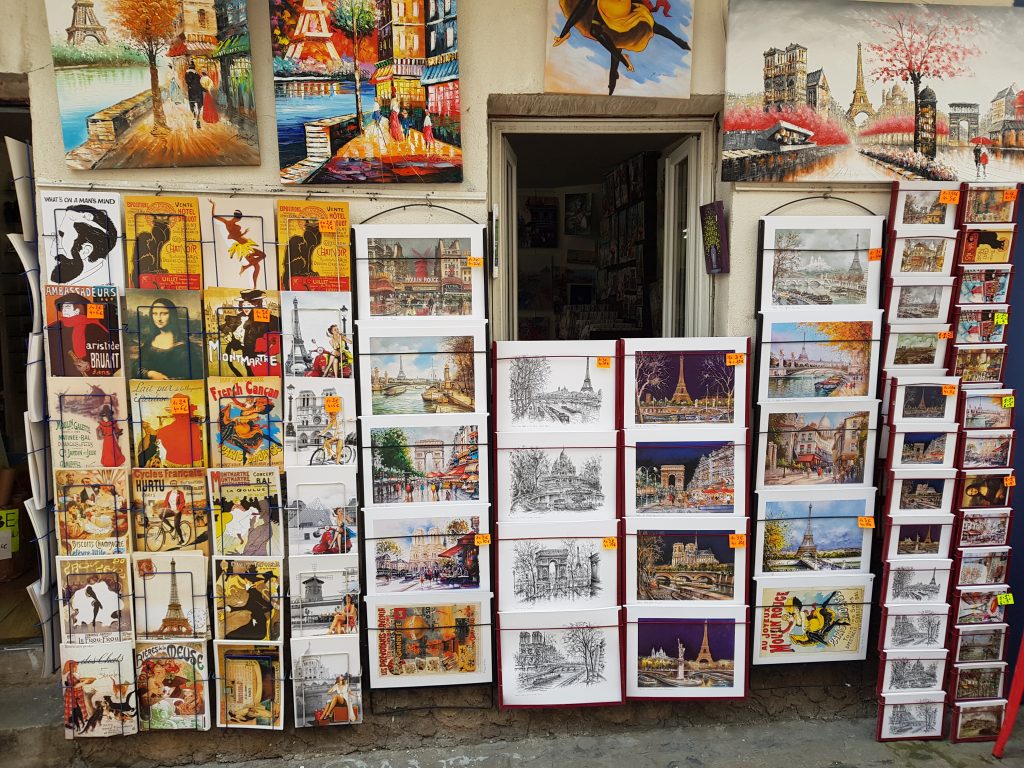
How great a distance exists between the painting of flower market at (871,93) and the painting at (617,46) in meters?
0.21

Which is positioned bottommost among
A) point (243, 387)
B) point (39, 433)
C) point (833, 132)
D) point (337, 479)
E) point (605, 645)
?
point (605, 645)

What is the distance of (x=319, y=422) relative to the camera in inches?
103

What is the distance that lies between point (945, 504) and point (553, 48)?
2.41 meters

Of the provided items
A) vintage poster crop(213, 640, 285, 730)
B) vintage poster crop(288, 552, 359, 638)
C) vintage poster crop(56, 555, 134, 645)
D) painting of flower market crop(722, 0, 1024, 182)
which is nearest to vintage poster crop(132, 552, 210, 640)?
vintage poster crop(56, 555, 134, 645)

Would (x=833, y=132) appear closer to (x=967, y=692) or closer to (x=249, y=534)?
(x=967, y=692)

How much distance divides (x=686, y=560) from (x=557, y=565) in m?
0.53

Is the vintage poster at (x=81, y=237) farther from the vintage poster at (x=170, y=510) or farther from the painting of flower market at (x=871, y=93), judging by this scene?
the painting of flower market at (x=871, y=93)

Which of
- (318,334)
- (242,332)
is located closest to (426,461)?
(318,334)

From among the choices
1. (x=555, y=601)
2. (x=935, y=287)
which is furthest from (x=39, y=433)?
(x=935, y=287)

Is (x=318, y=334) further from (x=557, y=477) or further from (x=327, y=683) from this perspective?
(x=327, y=683)

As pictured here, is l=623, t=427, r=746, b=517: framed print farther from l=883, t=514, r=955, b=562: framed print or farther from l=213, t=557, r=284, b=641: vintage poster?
l=213, t=557, r=284, b=641: vintage poster

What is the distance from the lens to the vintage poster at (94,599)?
2.60 metres

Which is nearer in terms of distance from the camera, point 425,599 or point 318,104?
point 318,104

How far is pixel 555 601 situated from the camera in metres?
2.74
